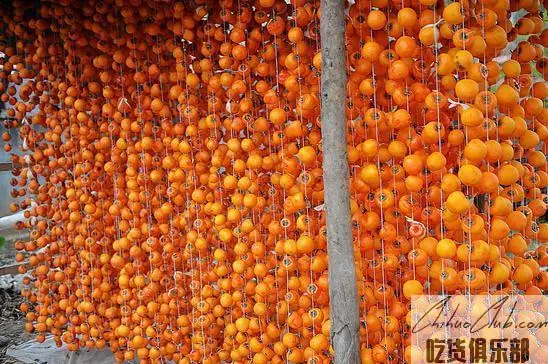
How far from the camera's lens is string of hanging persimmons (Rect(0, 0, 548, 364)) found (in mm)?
2633

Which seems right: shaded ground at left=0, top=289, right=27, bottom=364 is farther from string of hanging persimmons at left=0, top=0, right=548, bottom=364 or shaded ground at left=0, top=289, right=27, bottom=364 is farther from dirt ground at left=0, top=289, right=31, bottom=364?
string of hanging persimmons at left=0, top=0, right=548, bottom=364

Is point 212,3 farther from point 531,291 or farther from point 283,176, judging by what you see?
point 531,291

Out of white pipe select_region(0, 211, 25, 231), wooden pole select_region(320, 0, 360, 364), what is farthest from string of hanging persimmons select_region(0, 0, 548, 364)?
white pipe select_region(0, 211, 25, 231)

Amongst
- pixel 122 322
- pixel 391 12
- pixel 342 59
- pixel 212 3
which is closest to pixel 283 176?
pixel 342 59

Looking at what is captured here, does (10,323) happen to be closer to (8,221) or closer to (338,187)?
(8,221)

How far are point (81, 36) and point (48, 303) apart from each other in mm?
2559

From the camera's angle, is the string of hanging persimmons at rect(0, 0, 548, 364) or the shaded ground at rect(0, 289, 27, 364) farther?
the shaded ground at rect(0, 289, 27, 364)

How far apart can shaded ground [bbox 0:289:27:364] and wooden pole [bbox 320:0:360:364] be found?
4.11 meters

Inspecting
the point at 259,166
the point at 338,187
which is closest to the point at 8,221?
the point at 259,166

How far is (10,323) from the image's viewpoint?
6891 mm

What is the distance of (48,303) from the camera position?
16.1 ft

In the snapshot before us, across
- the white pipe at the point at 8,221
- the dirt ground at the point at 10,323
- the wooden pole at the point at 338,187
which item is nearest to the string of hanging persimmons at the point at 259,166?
the wooden pole at the point at 338,187

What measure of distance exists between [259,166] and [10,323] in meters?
5.44

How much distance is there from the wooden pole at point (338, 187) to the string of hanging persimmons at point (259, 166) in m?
0.23
